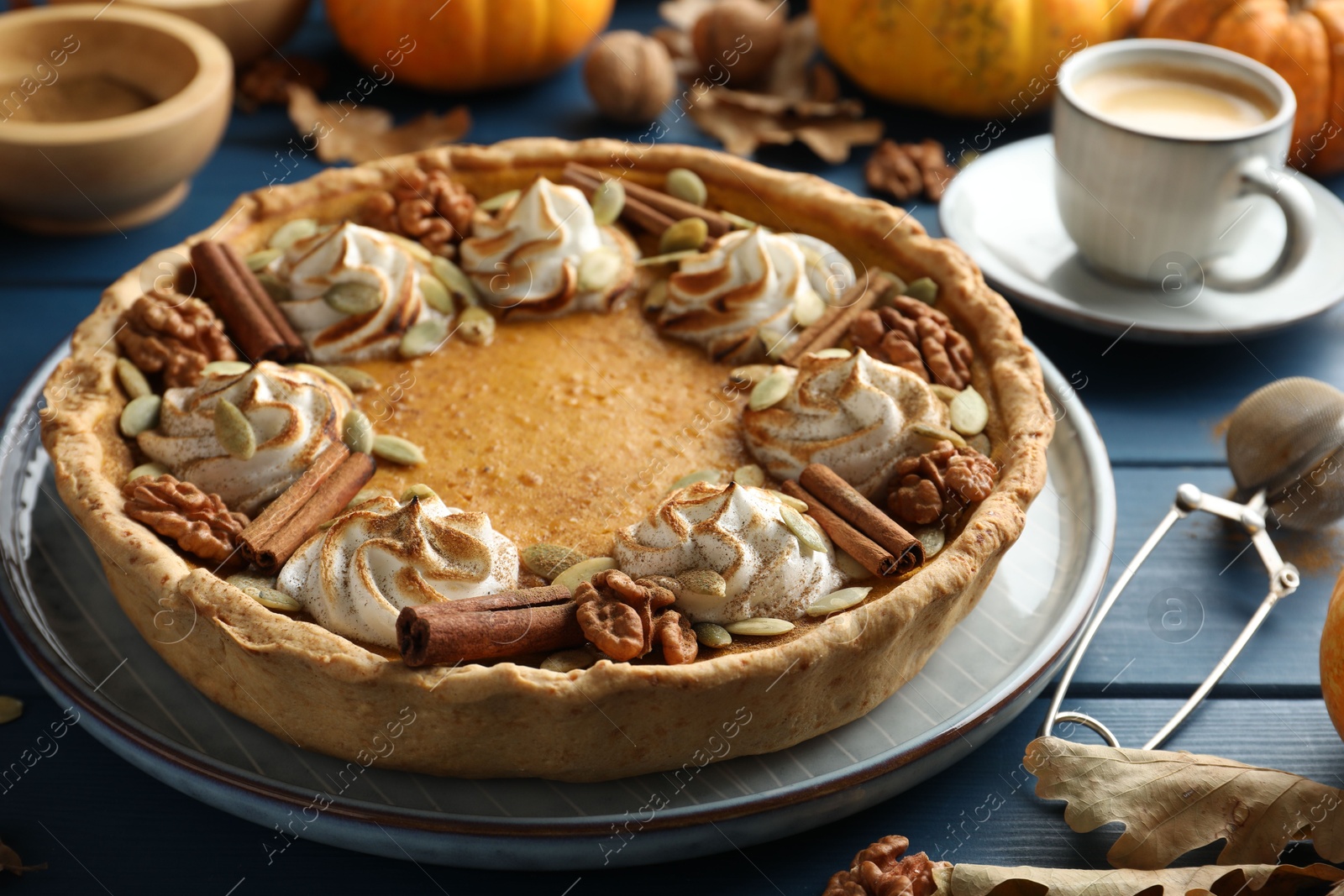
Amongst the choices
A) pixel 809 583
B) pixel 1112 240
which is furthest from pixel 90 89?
pixel 1112 240

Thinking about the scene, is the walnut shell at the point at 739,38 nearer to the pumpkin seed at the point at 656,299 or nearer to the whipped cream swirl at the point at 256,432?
the pumpkin seed at the point at 656,299

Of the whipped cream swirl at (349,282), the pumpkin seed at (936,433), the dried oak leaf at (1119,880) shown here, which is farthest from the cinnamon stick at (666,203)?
the dried oak leaf at (1119,880)

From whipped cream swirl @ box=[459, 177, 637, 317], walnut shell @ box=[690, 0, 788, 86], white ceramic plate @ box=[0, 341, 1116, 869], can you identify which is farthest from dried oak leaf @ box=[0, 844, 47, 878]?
walnut shell @ box=[690, 0, 788, 86]

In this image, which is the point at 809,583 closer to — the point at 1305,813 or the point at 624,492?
the point at 624,492

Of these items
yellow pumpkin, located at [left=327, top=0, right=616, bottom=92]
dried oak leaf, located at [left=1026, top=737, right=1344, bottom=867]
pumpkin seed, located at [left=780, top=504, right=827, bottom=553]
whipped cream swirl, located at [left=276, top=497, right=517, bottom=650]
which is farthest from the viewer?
yellow pumpkin, located at [left=327, top=0, right=616, bottom=92]

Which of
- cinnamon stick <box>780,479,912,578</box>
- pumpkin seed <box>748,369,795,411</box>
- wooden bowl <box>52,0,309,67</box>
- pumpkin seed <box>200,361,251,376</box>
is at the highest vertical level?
wooden bowl <box>52,0,309,67</box>

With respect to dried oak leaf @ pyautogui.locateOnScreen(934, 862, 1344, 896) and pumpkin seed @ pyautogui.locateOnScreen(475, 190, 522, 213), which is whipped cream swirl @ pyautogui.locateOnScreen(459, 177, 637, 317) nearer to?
pumpkin seed @ pyautogui.locateOnScreen(475, 190, 522, 213)
